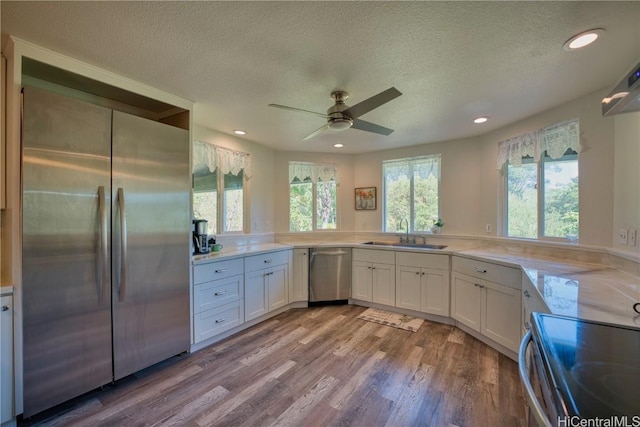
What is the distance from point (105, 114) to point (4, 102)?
485mm

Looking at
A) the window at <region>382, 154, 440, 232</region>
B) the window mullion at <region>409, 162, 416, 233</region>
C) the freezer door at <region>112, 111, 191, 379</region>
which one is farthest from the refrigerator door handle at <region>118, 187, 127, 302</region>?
the window mullion at <region>409, 162, 416, 233</region>

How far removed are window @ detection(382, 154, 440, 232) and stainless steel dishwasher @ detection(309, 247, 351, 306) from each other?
3.34 feet

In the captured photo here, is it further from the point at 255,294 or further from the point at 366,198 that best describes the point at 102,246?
the point at 366,198

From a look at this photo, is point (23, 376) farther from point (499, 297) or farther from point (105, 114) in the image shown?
point (499, 297)

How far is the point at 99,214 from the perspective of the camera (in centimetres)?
189

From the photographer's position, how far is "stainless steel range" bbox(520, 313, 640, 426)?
0.59 metres

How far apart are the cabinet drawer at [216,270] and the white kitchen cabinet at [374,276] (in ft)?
5.43

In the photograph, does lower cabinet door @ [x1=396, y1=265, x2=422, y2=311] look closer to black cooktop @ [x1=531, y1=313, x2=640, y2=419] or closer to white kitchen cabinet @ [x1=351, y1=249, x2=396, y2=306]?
white kitchen cabinet @ [x1=351, y1=249, x2=396, y2=306]

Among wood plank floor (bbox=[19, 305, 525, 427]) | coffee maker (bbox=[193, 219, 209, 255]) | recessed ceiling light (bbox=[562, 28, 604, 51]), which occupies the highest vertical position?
recessed ceiling light (bbox=[562, 28, 604, 51])

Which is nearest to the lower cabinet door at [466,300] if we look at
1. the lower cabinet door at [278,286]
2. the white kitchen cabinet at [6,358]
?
the lower cabinet door at [278,286]

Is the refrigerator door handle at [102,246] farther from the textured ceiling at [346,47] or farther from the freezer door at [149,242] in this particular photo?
the textured ceiling at [346,47]

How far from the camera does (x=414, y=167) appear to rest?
4.11 meters

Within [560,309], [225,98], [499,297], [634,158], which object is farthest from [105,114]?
[634,158]

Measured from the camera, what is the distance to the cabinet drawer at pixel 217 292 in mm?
2590
